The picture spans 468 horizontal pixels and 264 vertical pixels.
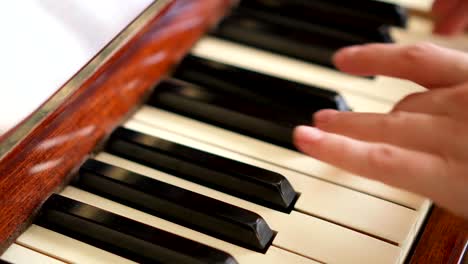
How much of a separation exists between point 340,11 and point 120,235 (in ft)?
2.51

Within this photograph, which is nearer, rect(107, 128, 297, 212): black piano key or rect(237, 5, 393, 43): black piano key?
rect(107, 128, 297, 212): black piano key

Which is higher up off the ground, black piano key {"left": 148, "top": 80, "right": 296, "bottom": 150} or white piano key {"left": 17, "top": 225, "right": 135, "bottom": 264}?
black piano key {"left": 148, "top": 80, "right": 296, "bottom": 150}

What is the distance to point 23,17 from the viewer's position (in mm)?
967

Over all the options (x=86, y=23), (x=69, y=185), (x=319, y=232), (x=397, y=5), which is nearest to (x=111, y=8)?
(x=86, y=23)

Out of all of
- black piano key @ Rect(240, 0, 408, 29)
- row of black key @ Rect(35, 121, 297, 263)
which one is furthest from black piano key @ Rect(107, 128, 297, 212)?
black piano key @ Rect(240, 0, 408, 29)

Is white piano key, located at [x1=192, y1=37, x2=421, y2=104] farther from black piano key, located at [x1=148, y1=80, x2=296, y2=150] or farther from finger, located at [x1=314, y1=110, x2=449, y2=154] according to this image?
finger, located at [x1=314, y1=110, x2=449, y2=154]

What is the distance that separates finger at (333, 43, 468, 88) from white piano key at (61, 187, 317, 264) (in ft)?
1.13

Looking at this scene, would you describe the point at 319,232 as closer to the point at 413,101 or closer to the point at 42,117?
the point at 413,101

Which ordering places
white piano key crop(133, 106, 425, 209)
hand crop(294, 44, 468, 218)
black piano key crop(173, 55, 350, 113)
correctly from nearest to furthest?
hand crop(294, 44, 468, 218)
white piano key crop(133, 106, 425, 209)
black piano key crop(173, 55, 350, 113)

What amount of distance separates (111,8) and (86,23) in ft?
0.22

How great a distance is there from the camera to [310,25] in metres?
1.45

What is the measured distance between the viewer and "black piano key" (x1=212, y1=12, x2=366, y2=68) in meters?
1.39

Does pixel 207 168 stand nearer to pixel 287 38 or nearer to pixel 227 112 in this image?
pixel 227 112

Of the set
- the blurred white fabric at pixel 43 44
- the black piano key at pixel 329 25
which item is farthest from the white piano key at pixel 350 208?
the black piano key at pixel 329 25
